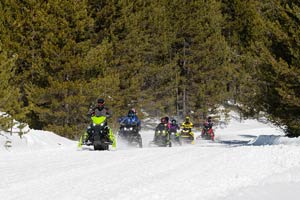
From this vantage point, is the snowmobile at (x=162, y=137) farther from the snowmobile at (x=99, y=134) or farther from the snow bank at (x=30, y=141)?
the snowmobile at (x=99, y=134)

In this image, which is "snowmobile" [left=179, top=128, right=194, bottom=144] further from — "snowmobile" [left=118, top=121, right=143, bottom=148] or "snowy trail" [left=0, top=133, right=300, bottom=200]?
"snowy trail" [left=0, top=133, right=300, bottom=200]

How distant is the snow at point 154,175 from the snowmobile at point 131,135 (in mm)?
7670

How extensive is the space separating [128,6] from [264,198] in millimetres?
30332

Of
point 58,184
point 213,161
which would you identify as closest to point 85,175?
point 58,184

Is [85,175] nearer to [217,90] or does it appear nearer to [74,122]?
[74,122]

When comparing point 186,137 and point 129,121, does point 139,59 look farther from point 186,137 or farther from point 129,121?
point 129,121

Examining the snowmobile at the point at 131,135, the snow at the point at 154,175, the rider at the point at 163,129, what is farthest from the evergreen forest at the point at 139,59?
the snow at the point at 154,175

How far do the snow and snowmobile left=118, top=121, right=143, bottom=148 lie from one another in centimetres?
767

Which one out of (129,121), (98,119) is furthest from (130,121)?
(98,119)

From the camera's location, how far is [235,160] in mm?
10828

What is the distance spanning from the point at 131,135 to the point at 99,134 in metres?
5.23

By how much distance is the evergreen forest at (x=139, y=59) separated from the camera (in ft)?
72.3

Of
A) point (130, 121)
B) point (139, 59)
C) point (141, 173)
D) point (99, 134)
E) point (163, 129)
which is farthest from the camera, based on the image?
point (139, 59)

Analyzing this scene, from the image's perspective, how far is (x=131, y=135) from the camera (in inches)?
836
